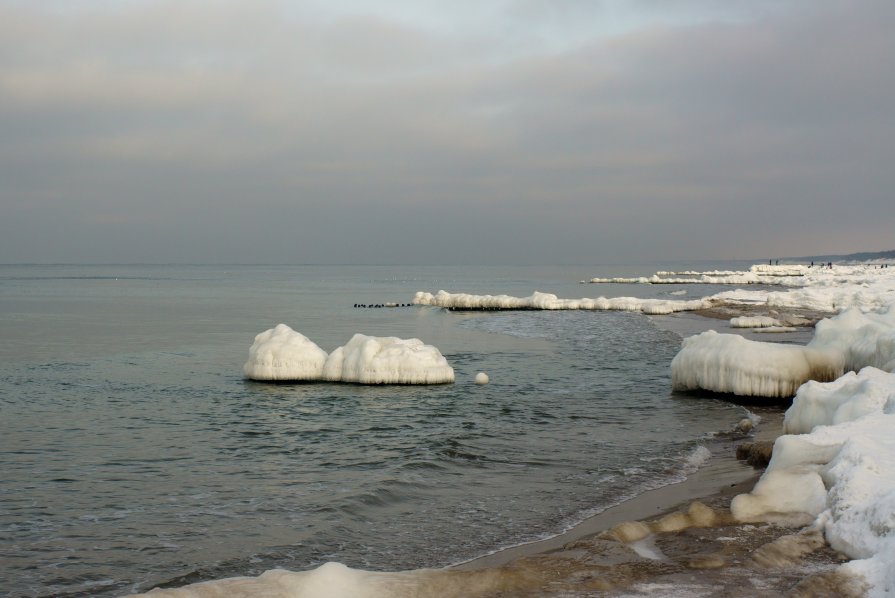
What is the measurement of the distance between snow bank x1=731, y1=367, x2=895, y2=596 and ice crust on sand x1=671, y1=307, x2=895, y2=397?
25.7ft

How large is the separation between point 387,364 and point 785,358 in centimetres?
1285

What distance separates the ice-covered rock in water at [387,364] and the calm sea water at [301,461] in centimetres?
60

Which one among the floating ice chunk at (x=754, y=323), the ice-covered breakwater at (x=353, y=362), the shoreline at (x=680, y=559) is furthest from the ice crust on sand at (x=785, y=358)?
the floating ice chunk at (x=754, y=323)

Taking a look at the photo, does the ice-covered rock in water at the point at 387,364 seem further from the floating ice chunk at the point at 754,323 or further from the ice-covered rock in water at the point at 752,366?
the floating ice chunk at the point at 754,323

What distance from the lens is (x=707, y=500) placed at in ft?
40.2

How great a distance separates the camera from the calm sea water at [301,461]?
433 inches

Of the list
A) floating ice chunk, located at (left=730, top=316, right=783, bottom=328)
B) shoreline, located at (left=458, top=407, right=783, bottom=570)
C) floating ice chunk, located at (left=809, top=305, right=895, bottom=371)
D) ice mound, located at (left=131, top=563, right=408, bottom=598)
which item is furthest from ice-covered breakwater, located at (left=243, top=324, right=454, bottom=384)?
floating ice chunk, located at (left=730, top=316, right=783, bottom=328)

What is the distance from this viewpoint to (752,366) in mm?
22266

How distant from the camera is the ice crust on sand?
69.2 feet

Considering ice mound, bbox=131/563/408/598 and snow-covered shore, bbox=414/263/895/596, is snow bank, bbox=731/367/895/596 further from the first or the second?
ice mound, bbox=131/563/408/598

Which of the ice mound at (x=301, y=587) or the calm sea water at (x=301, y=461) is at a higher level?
the ice mound at (x=301, y=587)

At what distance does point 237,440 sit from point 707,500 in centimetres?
1122

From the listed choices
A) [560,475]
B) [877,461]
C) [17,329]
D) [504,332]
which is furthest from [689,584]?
[17,329]

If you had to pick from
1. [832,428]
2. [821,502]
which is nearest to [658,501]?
[832,428]
